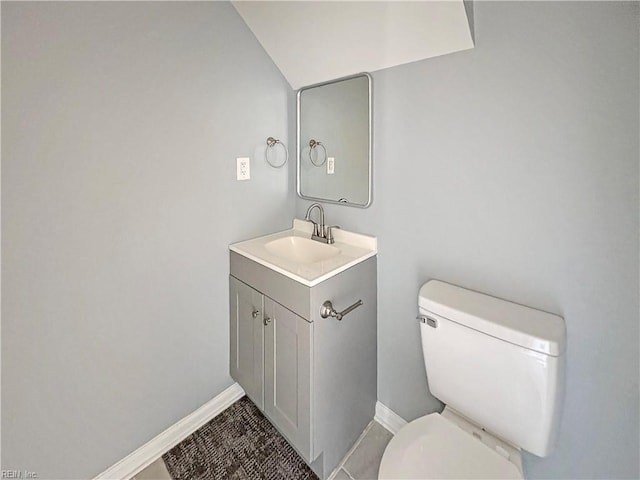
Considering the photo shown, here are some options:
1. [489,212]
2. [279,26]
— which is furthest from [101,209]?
[489,212]

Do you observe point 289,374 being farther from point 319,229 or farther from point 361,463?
point 319,229

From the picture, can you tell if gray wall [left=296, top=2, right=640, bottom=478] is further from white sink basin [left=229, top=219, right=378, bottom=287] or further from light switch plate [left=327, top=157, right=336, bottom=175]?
light switch plate [left=327, top=157, right=336, bottom=175]

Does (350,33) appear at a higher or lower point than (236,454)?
higher

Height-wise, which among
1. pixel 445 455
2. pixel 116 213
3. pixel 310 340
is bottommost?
pixel 445 455

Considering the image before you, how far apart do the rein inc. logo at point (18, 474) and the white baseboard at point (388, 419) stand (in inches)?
57.8

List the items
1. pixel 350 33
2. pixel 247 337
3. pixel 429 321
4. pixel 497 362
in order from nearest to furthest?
pixel 497 362, pixel 429 321, pixel 350 33, pixel 247 337

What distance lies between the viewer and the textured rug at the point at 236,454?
1.38m

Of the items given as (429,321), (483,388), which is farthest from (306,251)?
(483,388)

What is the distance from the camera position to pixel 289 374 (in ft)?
4.43

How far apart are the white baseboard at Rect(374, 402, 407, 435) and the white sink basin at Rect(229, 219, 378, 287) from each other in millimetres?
843

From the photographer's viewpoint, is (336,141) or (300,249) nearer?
(336,141)

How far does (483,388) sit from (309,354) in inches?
25.1

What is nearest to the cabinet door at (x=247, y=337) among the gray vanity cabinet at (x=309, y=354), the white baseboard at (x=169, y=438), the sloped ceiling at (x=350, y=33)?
the gray vanity cabinet at (x=309, y=354)

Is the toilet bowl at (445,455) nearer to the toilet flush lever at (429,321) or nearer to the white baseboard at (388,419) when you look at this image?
the toilet flush lever at (429,321)
